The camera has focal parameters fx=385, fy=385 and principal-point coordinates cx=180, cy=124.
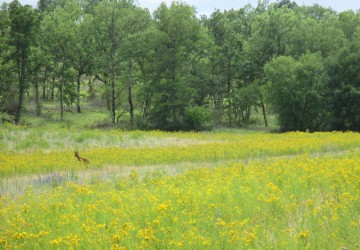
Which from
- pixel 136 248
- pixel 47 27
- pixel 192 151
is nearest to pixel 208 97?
pixel 47 27

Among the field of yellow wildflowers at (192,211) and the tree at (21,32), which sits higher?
the tree at (21,32)

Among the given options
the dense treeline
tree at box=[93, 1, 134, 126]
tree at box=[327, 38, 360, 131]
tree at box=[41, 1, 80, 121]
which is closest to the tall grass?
the dense treeline

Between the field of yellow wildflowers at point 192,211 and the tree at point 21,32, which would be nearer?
the field of yellow wildflowers at point 192,211

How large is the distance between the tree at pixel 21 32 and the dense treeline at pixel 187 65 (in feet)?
0.34

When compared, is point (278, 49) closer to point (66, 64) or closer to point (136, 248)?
point (66, 64)

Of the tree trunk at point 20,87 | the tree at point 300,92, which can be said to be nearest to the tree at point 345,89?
the tree at point 300,92

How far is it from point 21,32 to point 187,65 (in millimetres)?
18421

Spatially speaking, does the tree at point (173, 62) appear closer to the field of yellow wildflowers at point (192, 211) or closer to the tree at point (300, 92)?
the tree at point (300, 92)

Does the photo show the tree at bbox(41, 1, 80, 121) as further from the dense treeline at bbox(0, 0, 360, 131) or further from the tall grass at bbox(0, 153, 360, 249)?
the tall grass at bbox(0, 153, 360, 249)

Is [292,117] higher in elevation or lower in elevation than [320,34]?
lower

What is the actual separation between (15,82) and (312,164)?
140ft

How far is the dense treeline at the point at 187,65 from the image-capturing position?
41.2 meters

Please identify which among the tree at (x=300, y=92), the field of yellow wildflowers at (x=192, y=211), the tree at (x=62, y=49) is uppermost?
the tree at (x=62, y=49)

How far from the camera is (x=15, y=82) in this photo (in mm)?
47625
